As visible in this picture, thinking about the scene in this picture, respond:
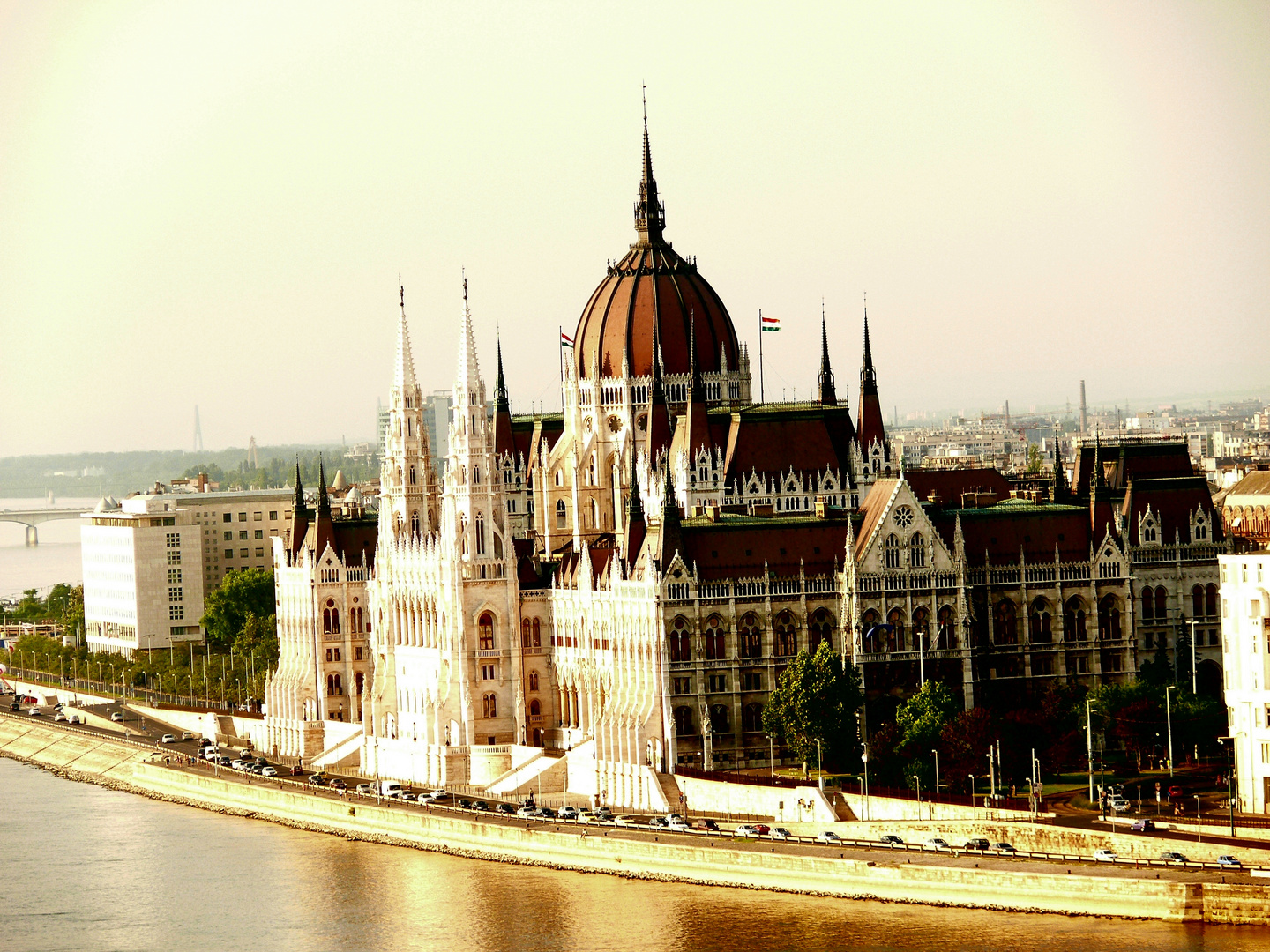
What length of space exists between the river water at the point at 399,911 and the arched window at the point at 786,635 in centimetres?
1953

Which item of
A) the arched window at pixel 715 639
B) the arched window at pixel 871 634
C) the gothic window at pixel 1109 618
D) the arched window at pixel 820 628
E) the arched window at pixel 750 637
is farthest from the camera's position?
the gothic window at pixel 1109 618

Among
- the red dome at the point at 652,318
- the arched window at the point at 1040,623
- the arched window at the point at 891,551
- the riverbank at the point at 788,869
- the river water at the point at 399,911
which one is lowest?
the river water at the point at 399,911

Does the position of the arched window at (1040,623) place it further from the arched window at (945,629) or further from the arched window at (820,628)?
the arched window at (820,628)

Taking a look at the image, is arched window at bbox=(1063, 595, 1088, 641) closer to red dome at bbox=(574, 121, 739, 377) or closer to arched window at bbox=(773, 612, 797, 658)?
arched window at bbox=(773, 612, 797, 658)

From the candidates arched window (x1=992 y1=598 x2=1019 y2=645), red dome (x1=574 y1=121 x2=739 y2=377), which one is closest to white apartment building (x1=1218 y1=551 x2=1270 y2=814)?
arched window (x1=992 y1=598 x2=1019 y2=645)

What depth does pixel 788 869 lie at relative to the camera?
136m

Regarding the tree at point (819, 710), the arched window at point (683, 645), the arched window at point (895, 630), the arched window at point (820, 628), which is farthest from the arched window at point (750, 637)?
the arched window at point (895, 630)

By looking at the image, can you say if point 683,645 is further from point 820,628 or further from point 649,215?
point 649,215

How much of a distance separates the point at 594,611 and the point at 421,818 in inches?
596

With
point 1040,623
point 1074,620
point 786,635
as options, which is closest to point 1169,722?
point 1074,620

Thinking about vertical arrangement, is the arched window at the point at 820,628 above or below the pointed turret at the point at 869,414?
below

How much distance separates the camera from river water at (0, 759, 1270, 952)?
413ft

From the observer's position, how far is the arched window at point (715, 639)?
15712 cm

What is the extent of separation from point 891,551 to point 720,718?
12.9m
